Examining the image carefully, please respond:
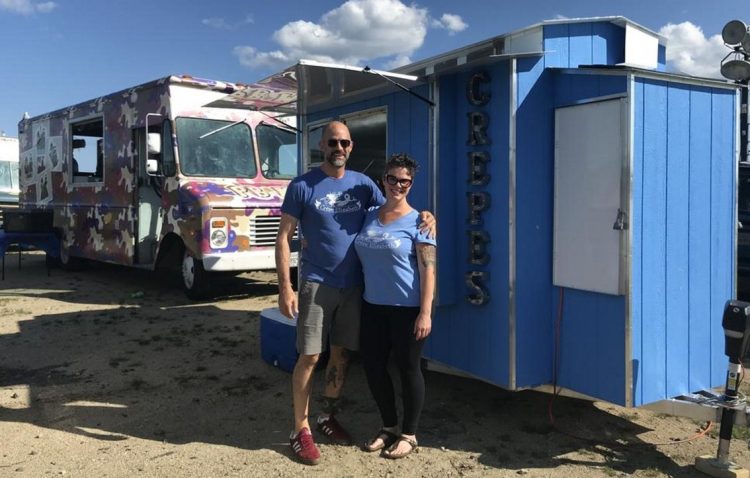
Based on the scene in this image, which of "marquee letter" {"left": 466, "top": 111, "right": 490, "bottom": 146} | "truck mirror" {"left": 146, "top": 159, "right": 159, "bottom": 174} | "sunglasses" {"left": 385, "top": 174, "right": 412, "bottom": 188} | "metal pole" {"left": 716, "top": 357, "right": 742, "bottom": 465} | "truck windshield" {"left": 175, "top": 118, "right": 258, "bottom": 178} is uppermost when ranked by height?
"truck windshield" {"left": 175, "top": 118, "right": 258, "bottom": 178}

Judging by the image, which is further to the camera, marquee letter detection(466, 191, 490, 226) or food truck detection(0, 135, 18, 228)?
food truck detection(0, 135, 18, 228)

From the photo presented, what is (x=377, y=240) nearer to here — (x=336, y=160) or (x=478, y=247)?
(x=336, y=160)

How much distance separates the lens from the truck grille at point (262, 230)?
8.12 m

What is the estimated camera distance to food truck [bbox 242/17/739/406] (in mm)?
3504

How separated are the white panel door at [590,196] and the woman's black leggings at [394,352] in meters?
1.04

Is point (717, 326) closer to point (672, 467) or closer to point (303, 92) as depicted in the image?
point (672, 467)

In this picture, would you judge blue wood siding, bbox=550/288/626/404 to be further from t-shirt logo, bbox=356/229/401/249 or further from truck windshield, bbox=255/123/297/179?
truck windshield, bbox=255/123/297/179

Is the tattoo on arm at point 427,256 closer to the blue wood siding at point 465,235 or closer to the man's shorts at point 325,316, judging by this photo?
the man's shorts at point 325,316

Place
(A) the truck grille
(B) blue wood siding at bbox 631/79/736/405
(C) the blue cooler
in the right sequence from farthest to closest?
1. (A) the truck grille
2. (C) the blue cooler
3. (B) blue wood siding at bbox 631/79/736/405

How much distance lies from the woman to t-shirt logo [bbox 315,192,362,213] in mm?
114

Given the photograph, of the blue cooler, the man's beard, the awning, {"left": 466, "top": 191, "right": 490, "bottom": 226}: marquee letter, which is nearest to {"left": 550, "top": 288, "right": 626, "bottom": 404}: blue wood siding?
{"left": 466, "top": 191, "right": 490, "bottom": 226}: marquee letter

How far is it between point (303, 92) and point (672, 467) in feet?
11.9

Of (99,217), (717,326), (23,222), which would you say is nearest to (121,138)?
(99,217)

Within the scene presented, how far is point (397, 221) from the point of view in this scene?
347 centimetres
